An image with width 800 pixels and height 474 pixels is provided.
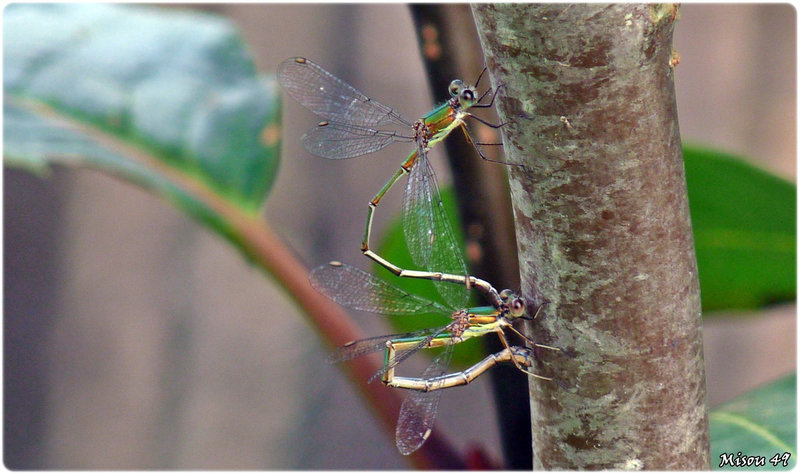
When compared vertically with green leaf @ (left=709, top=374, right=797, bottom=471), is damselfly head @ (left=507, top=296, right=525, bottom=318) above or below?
above

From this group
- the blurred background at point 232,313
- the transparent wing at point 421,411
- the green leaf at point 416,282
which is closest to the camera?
the transparent wing at point 421,411

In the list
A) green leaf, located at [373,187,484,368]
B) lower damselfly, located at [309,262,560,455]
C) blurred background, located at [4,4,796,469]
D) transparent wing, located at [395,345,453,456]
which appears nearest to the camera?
lower damselfly, located at [309,262,560,455]

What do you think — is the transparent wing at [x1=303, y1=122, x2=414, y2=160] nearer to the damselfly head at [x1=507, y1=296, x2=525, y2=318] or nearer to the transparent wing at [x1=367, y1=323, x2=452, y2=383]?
the transparent wing at [x1=367, y1=323, x2=452, y2=383]

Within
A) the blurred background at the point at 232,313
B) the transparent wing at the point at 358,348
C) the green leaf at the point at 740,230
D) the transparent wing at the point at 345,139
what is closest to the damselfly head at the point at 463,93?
the transparent wing at the point at 345,139

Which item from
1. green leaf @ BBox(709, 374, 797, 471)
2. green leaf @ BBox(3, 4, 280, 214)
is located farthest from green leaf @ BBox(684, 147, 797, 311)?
green leaf @ BBox(3, 4, 280, 214)

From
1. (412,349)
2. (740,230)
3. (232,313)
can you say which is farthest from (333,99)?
(232,313)

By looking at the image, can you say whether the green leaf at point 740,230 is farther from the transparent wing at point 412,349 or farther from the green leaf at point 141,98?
the green leaf at point 141,98

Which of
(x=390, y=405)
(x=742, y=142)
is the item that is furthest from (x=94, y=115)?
(x=742, y=142)
